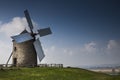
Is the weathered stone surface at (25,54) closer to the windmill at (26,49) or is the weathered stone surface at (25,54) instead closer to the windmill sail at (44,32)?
the windmill at (26,49)

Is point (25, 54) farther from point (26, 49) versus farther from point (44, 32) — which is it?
point (44, 32)

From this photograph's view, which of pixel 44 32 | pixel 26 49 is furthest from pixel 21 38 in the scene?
pixel 44 32

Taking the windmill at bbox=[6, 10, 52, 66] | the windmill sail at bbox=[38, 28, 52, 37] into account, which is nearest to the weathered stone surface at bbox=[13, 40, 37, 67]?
the windmill at bbox=[6, 10, 52, 66]

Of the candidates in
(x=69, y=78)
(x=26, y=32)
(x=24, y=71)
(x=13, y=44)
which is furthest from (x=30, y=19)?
(x=69, y=78)

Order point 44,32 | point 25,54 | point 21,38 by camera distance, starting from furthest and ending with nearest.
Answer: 1. point 44,32
2. point 25,54
3. point 21,38

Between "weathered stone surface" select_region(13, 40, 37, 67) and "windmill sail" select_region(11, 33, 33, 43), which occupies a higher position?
"windmill sail" select_region(11, 33, 33, 43)

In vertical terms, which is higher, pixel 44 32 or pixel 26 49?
pixel 44 32

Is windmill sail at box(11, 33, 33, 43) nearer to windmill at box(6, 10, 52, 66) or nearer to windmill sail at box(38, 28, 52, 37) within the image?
windmill at box(6, 10, 52, 66)

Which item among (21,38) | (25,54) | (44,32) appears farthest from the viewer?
(44,32)

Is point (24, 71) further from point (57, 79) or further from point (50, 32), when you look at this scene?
point (50, 32)

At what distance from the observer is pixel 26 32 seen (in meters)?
63.8

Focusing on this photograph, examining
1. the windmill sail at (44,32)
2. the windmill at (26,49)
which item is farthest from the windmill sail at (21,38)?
the windmill sail at (44,32)

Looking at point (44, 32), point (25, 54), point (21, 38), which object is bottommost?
point (25, 54)

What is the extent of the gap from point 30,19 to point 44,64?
1220 cm
